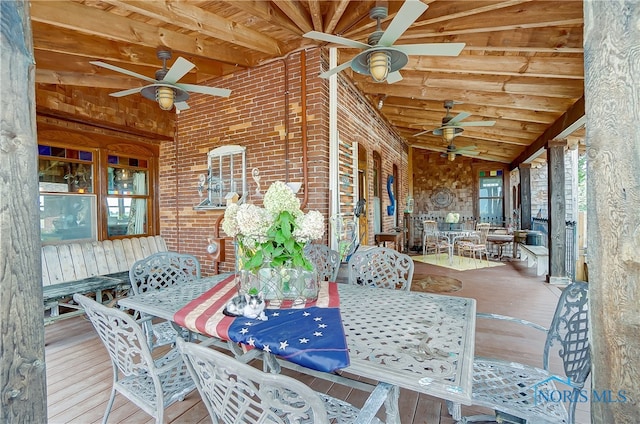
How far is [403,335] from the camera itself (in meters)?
1.41

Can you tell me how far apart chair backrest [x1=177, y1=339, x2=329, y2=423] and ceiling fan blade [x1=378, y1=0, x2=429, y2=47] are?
2088 millimetres

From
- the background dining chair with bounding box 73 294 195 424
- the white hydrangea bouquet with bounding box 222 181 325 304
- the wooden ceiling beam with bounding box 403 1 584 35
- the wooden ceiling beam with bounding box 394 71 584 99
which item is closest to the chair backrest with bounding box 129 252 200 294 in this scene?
the background dining chair with bounding box 73 294 195 424

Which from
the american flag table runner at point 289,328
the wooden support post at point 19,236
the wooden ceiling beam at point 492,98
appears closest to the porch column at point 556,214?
the wooden ceiling beam at point 492,98

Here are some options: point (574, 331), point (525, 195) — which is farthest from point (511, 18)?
point (525, 195)

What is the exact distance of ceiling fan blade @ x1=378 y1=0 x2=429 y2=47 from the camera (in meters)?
1.91

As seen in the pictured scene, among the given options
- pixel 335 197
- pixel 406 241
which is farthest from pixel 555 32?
pixel 406 241

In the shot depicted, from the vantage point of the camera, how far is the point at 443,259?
7.57 meters

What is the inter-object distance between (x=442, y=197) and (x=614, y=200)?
394 inches

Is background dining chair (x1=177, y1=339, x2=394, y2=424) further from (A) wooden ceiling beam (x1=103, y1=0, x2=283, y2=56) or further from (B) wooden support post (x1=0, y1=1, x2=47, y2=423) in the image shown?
(A) wooden ceiling beam (x1=103, y1=0, x2=283, y2=56)

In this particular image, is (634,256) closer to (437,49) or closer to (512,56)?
(437,49)

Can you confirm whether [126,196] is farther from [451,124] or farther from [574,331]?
[574,331]

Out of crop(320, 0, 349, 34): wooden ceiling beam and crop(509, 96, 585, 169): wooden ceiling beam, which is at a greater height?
crop(320, 0, 349, 34): wooden ceiling beam

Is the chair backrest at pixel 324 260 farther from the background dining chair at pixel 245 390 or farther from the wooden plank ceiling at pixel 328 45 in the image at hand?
the wooden plank ceiling at pixel 328 45

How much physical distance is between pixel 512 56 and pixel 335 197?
2.52 m
